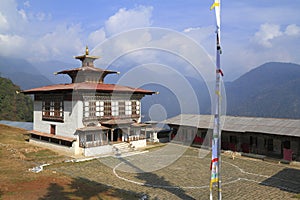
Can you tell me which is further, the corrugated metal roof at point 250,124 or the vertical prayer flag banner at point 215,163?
the corrugated metal roof at point 250,124

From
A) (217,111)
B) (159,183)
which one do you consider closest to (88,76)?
(159,183)

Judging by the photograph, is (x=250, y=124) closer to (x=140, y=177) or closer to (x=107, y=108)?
(x=140, y=177)

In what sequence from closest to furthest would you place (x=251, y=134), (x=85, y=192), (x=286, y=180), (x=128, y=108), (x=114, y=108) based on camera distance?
(x=85, y=192) < (x=286, y=180) < (x=251, y=134) < (x=114, y=108) < (x=128, y=108)

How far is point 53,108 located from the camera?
3130 cm

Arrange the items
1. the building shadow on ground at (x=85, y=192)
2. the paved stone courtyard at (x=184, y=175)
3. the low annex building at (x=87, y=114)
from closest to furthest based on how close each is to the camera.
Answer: the building shadow on ground at (x=85, y=192)
the paved stone courtyard at (x=184, y=175)
the low annex building at (x=87, y=114)

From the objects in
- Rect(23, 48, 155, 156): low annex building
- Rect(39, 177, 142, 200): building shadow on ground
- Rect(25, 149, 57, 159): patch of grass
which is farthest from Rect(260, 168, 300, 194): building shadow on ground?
Rect(25, 149, 57, 159): patch of grass

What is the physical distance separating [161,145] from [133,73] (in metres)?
11.4

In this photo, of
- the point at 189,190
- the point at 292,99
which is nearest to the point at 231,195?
the point at 189,190

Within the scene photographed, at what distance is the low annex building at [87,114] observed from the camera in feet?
92.3

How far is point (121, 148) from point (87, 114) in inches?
204

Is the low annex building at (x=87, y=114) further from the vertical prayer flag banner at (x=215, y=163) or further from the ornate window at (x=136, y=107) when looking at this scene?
the vertical prayer flag banner at (x=215, y=163)

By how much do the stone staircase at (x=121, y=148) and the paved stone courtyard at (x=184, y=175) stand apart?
2023 mm

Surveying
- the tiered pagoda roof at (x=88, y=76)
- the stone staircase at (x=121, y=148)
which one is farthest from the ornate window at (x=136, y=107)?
the stone staircase at (x=121, y=148)

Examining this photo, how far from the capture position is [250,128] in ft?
89.4
